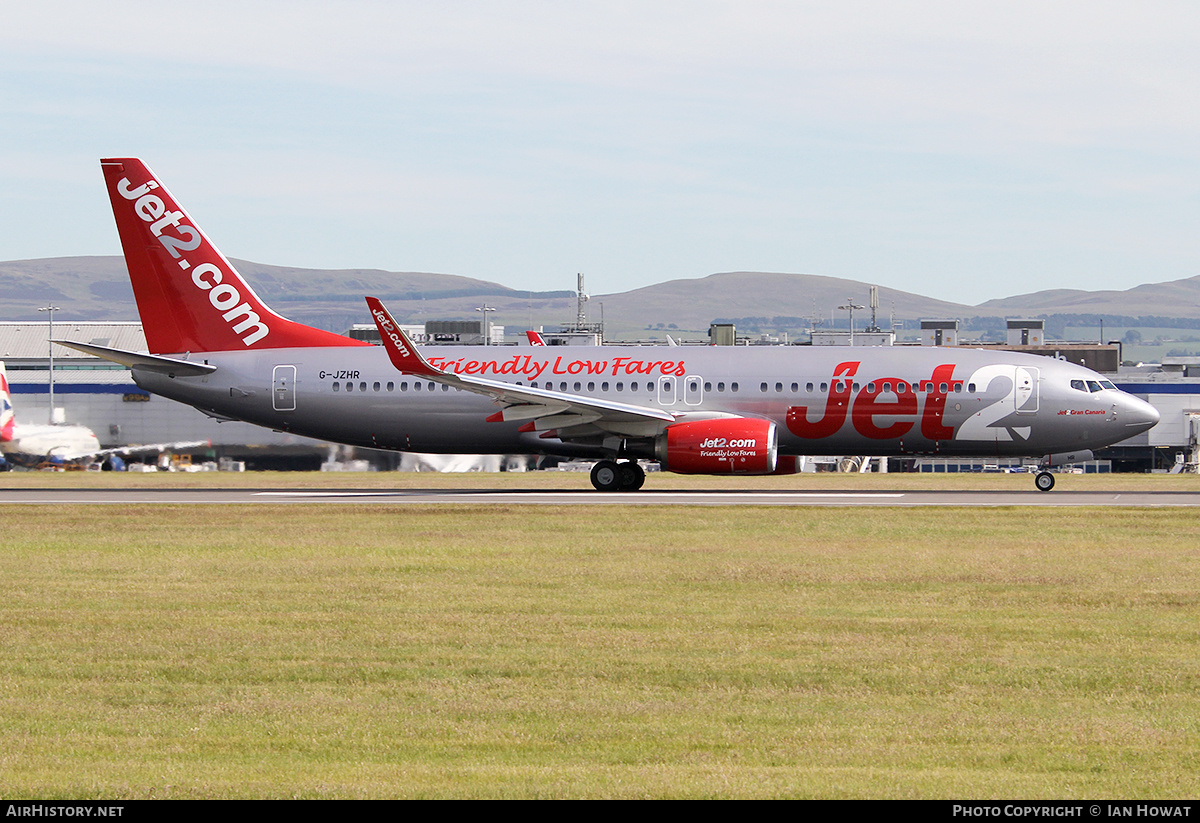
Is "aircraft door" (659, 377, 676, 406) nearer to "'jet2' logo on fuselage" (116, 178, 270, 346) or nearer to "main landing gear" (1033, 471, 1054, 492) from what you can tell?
"main landing gear" (1033, 471, 1054, 492)

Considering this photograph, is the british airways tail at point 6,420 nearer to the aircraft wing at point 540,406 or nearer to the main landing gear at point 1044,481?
the aircraft wing at point 540,406

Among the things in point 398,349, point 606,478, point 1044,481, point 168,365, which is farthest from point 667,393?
point 168,365

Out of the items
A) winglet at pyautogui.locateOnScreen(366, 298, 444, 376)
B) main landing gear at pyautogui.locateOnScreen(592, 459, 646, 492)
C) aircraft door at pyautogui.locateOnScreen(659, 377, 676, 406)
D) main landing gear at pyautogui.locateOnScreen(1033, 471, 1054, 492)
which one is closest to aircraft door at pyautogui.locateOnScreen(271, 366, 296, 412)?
winglet at pyautogui.locateOnScreen(366, 298, 444, 376)

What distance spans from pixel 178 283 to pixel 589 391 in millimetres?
12209

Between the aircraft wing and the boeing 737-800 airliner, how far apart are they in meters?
0.06

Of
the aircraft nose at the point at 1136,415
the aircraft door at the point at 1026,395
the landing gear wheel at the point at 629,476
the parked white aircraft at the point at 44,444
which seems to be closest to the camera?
the aircraft door at the point at 1026,395

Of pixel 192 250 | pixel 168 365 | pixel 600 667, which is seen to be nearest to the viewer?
pixel 600 667

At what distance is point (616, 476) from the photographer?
37938 mm

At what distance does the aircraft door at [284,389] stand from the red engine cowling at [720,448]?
11060mm

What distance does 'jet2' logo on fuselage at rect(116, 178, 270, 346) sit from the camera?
39.2m

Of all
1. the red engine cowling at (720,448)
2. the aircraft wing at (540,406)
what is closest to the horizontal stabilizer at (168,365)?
the aircraft wing at (540,406)

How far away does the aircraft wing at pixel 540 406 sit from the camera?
1379 inches

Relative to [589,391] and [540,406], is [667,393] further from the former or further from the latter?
[540,406]

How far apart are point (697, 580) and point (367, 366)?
21.7 metres
